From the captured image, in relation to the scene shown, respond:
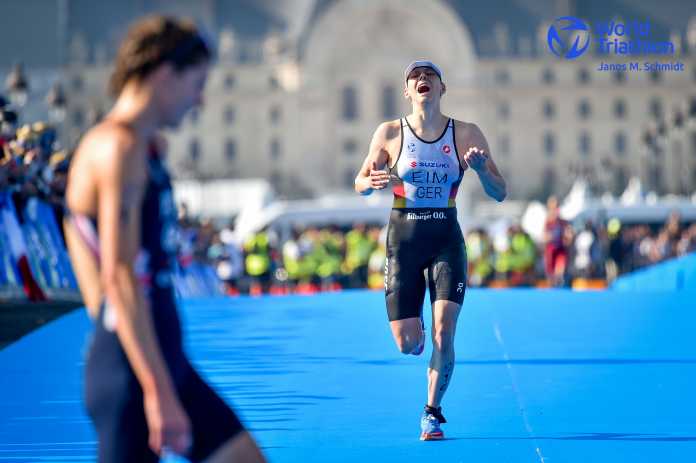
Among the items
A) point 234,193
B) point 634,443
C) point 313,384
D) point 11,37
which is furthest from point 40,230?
point 11,37

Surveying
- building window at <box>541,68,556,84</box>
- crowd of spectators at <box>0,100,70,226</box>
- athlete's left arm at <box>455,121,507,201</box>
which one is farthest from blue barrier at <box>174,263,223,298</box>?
building window at <box>541,68,556,84</box>

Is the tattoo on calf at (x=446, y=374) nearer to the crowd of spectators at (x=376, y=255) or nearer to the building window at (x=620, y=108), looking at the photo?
the crowd of spectators at (x=376, y=255)

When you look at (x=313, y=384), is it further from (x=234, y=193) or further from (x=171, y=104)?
(x=234, y=193)

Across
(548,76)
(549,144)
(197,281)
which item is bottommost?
(549,144)

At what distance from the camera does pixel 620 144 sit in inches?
4259

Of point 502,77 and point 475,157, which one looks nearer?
point 475,157

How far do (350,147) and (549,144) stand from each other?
17247 millimetres

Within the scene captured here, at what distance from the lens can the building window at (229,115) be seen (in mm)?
107312

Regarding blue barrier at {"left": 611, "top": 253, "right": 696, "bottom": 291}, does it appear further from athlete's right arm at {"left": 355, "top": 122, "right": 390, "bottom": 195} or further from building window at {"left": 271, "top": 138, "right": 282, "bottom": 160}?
building window at {"left": 271, "top": 138, "right": 282, "bottom": 160}

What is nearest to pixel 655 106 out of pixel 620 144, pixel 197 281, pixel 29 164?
pixel 620 144

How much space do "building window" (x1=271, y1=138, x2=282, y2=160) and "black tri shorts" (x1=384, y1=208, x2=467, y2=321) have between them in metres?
99.2

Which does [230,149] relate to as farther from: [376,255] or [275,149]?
[376,255]

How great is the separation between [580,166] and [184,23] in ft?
335

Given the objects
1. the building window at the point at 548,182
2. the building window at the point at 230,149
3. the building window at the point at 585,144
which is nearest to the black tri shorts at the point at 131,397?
the building window at the point at 548,182
